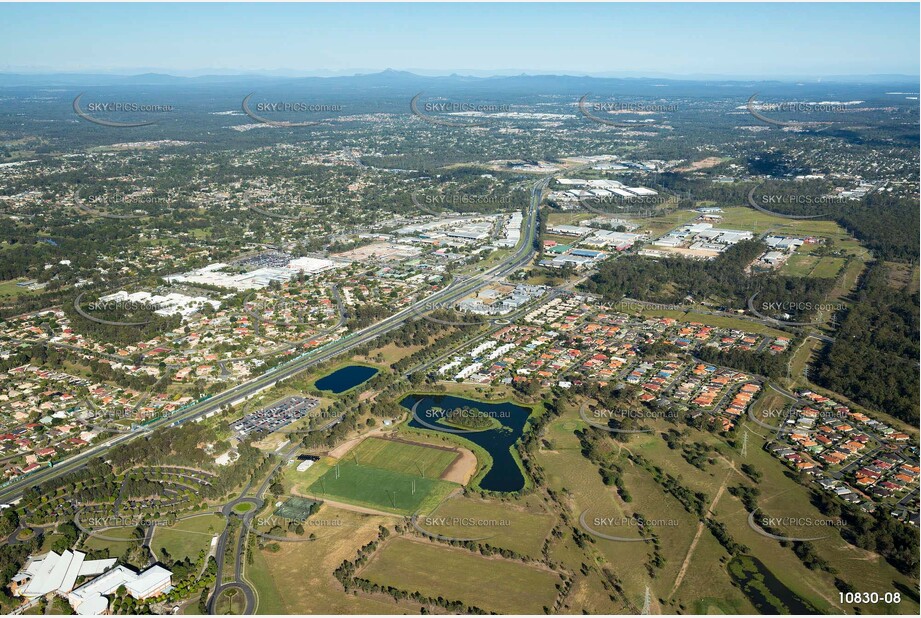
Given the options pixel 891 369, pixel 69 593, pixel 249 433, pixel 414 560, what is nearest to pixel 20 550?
pixel 69 593

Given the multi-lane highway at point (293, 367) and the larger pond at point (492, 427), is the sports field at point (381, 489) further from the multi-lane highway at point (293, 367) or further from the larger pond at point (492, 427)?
the multi-lane highway at point (293, 367)

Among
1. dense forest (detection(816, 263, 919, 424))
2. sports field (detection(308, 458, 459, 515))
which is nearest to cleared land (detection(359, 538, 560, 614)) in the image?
sports field (detection(308, 458, 459, 515))

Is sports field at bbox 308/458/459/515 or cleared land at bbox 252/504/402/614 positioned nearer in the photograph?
cleared land at bbox 252/504/402/614

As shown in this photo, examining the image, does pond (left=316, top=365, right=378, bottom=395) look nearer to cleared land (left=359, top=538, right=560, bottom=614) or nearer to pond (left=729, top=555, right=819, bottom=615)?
cleared land (left=359, top=538, right=560, bottom=614)

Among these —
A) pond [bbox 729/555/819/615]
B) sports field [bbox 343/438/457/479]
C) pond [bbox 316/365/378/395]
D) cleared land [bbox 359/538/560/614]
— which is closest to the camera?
pond [bbox 729/555/819/615]

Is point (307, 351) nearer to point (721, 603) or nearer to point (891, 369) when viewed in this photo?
point (721, 603)

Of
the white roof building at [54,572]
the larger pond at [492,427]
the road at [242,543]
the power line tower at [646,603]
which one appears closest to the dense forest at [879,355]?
the larger pond at [492,427]
